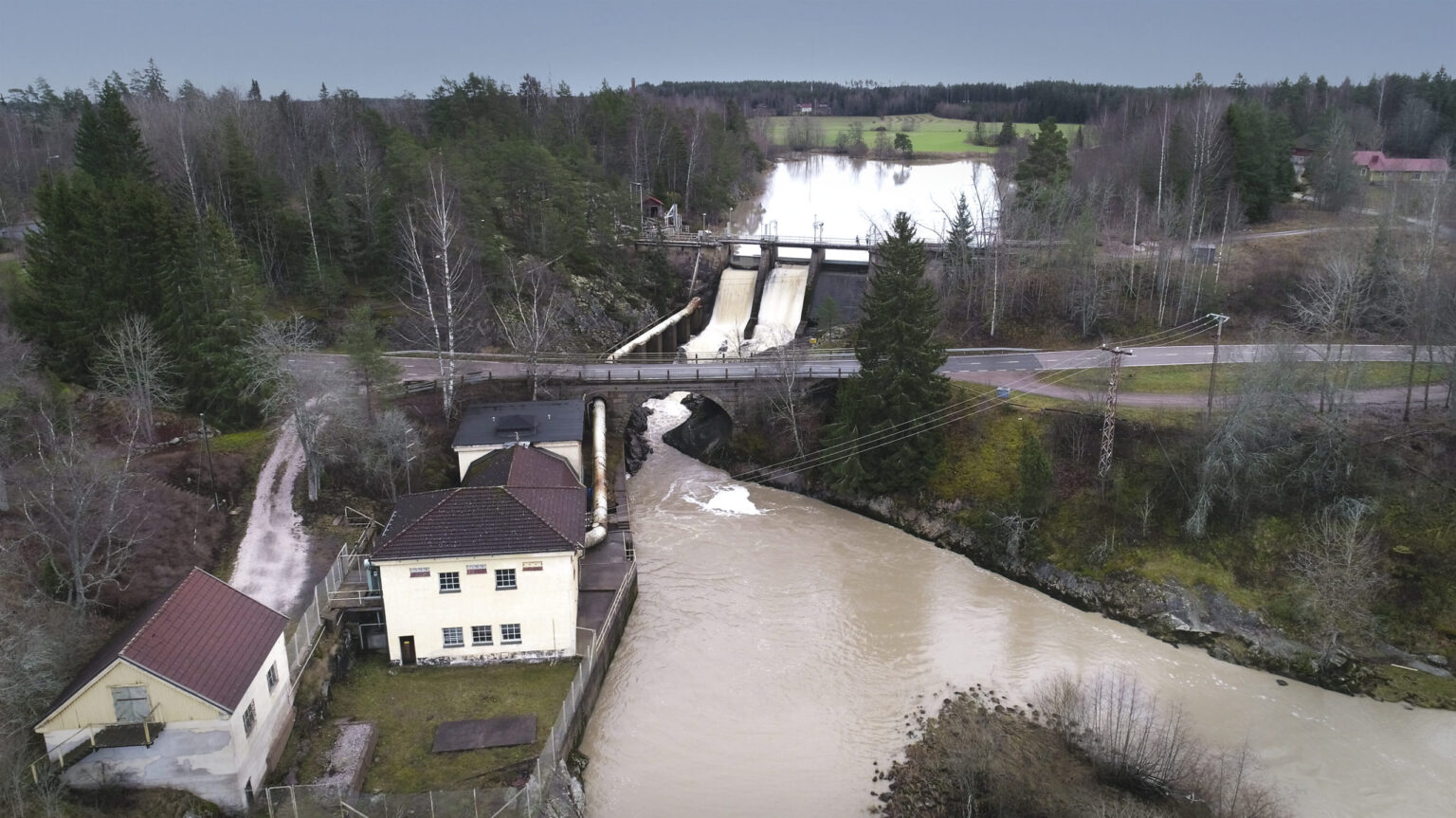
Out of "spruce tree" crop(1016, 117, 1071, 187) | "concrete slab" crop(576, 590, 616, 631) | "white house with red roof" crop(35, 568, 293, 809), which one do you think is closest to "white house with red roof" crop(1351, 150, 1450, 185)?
"spruce tree" crop(1016, 117, 1071, 187)

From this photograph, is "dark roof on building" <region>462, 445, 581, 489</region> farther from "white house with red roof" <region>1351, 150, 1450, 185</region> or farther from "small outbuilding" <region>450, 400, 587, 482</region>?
"white house with red roof" <region>1351, 150, 1450, 185</region>

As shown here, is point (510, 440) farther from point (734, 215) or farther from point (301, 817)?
point (734, 215)

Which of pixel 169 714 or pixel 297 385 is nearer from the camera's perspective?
pixel 169 714

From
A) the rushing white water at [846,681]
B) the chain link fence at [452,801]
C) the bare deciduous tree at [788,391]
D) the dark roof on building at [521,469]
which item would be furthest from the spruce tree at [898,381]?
the chain link fence at [452,801]

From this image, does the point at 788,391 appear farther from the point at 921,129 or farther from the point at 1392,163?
the point at 921,129

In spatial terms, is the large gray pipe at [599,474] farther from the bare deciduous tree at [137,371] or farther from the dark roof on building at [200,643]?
the bare deciduous tree at [137,371]

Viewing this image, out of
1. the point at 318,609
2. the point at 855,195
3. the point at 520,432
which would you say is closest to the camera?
the point at 318,609

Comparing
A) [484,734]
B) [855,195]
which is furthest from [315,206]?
[855,195]
